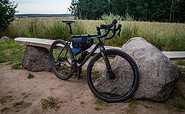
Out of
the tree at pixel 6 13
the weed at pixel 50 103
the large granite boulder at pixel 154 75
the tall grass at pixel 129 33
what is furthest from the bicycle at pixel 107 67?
the tree at pixel 6 13

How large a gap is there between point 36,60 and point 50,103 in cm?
188

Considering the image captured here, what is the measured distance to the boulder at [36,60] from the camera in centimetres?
501

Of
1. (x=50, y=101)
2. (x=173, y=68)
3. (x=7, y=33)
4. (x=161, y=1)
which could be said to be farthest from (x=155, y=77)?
(x=161, y=1)

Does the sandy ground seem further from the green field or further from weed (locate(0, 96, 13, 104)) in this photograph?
the green field

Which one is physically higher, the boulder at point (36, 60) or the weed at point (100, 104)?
the boulder at point (36, 60)

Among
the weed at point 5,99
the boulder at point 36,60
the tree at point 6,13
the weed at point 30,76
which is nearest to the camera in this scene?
the weed at point 5,99

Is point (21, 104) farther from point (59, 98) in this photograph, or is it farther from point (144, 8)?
point (144, 8)

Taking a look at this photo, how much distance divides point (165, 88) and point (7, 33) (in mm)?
10509

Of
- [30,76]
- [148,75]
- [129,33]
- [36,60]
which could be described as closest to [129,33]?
[129,33]

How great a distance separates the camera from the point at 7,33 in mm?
11898

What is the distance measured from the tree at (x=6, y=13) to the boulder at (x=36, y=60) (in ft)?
24.4

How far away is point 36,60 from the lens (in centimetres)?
501

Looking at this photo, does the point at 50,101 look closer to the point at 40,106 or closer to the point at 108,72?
the point at 40,106

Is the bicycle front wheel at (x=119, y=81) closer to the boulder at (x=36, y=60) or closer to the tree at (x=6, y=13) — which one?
the boulder at (x=36, y=60)
